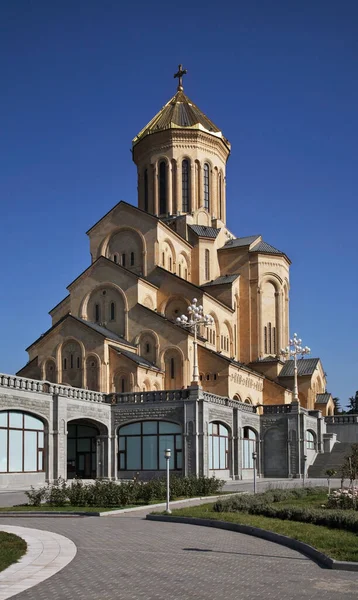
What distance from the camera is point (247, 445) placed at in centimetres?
4850

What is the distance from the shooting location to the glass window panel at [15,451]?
3472 centimetres

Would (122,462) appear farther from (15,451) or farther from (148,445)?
(15,451)

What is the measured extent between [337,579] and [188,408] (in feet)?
99.1

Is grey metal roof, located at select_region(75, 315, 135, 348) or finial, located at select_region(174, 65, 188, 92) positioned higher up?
finial, located at select_region(174, 65, 188, 92)

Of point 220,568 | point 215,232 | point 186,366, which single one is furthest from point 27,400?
point 215,232

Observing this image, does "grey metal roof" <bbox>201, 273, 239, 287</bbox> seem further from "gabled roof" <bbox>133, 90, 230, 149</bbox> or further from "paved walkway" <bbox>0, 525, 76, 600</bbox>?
"paved walkway" <bbox>0, 525, 76, 600</bbox>

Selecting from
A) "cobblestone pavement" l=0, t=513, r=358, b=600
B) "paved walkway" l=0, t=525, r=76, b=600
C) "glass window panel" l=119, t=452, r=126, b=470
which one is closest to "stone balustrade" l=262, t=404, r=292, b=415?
"glass window panel" l=119, t=452, r=126, b=470

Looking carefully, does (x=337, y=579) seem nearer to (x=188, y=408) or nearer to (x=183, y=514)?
(x=183, y=514)

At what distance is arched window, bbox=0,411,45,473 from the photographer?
34.3 meters

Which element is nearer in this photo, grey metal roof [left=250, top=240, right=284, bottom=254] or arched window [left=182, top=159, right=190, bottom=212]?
grey metal roof [left=250, top=240, right=284, bottom=254]

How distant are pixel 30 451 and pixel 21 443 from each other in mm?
1066

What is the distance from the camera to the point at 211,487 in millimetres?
29156

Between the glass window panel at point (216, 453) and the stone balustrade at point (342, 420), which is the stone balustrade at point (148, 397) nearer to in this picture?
the glass window panel at point (216, 453)

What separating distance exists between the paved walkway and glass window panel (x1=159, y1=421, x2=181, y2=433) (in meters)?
25.2
